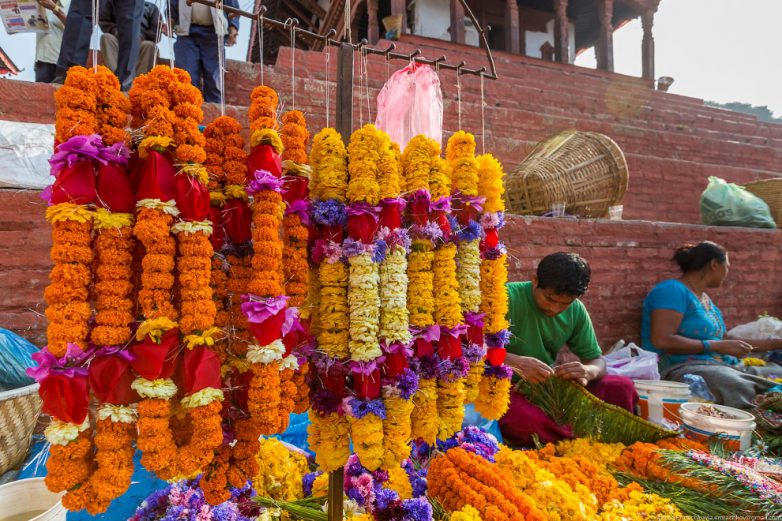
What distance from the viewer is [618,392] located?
9.10 feet

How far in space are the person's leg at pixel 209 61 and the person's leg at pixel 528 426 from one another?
379 centimetres

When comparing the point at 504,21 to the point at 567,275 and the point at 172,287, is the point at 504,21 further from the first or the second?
the point at 172,287

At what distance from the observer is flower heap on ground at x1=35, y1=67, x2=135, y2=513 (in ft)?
3.01

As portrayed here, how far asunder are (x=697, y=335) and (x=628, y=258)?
3.08ft

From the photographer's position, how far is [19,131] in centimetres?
266

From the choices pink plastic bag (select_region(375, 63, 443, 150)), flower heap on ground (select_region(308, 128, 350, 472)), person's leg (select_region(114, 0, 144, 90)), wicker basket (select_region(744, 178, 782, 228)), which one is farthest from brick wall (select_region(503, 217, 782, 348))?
person's leg (select_region(114, 0, 144, 90))

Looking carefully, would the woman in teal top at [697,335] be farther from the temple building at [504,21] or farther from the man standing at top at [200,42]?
the temple building at [504,21]

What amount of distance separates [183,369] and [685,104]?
10319 millimetres

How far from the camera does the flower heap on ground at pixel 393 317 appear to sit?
1250 millimetres

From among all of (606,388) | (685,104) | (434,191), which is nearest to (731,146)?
(685,104)

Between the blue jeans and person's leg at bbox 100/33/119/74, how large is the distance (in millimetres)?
473

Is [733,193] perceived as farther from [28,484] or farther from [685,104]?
[28,484]

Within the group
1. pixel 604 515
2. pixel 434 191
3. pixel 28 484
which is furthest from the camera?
pixel 604 515

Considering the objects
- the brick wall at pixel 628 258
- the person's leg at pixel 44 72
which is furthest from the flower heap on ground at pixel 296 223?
the person's leg at pixel 44 72
